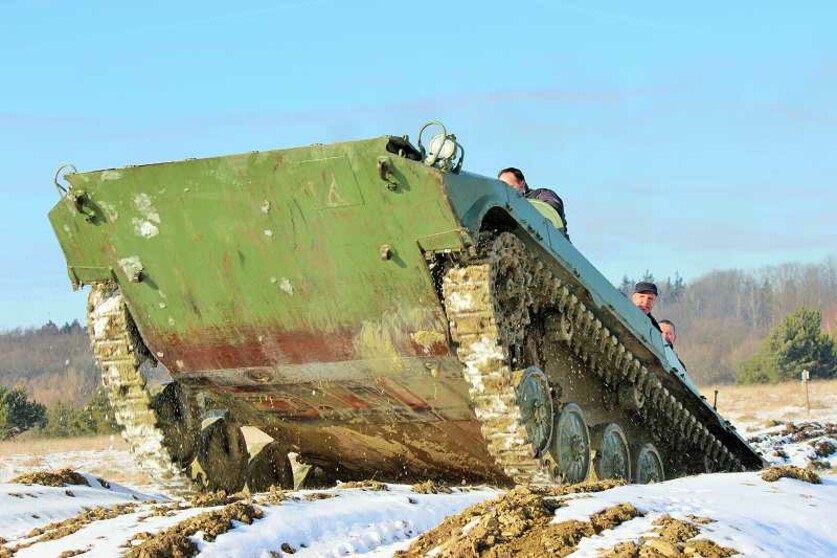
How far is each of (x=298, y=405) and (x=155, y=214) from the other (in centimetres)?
195

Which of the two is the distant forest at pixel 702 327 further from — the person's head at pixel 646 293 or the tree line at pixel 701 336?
the person's head at pixel 646 293

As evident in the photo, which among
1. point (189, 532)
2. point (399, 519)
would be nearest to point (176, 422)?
point (399, 519)

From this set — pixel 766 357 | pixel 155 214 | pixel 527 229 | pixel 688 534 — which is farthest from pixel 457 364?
pixel 766 357

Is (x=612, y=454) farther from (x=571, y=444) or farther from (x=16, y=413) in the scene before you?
(x=16, y=413)

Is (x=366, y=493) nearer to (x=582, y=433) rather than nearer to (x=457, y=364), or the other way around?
(x=457, y=364)

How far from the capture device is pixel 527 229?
8.80m

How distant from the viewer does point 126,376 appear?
30.4 ft

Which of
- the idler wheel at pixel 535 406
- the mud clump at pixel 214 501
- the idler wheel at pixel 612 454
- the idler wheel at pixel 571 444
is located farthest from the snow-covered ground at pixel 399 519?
the idler wheel at pixel 612 454

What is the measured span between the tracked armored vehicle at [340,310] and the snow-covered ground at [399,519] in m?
0.88

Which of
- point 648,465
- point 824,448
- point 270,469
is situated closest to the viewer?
point 270,469

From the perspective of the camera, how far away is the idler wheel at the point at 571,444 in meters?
9.35

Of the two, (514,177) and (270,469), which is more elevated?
(514,177)

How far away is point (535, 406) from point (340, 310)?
5.01 ft

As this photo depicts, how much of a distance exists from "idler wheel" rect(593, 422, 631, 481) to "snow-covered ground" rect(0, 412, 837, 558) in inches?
75.8
